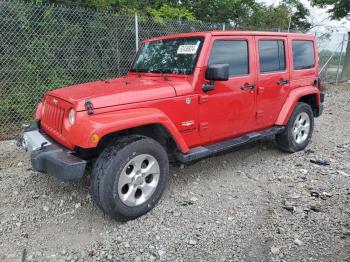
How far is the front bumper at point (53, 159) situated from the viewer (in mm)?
2795

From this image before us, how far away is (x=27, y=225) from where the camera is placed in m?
3.17

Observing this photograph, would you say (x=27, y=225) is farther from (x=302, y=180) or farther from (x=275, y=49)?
(x=275, y=49)

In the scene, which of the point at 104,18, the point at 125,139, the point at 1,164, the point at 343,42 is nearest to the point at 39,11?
the point at 104,18

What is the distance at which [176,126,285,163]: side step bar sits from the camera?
355 cm

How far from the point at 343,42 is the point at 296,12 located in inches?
396

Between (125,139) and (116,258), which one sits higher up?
(125,139)

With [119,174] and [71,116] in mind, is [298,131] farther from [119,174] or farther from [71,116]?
[71,116]

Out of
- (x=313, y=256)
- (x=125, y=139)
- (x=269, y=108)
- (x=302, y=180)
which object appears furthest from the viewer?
(x=269, y=108)

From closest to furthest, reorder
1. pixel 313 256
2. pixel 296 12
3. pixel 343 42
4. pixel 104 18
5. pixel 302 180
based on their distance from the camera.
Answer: pixel 313 256 → pixel 302 180 → pixel 104 18 → pixel 343 42 → pixel 296 12

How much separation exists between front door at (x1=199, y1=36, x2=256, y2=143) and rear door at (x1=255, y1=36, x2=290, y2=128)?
16 centimetres

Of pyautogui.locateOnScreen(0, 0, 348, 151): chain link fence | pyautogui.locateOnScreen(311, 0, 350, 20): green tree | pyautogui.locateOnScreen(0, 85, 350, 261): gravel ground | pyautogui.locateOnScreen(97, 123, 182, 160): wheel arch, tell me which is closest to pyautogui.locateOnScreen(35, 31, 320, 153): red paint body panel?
pyautogui.locateOnScreen(97, 123, 182, 160): wheel arch

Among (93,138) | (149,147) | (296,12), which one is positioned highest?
(296,12)

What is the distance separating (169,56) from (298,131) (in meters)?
2.58

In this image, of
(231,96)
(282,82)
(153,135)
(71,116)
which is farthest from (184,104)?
(282,82)
